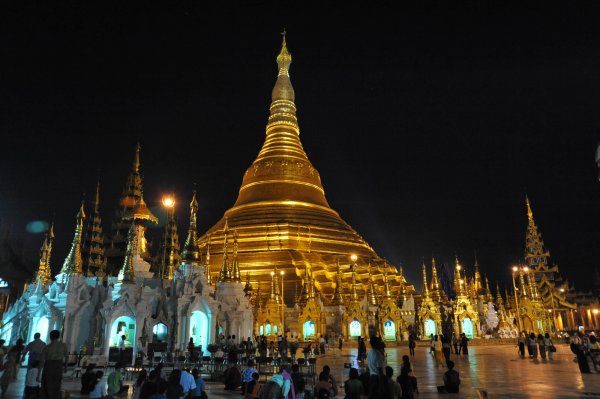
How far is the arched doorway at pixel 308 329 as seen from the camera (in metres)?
34.1

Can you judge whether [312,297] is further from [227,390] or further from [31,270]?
[31,270]

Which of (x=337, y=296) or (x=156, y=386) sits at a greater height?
(x=337, y=296)

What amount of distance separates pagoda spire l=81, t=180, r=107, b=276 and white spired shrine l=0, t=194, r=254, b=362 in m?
10.8

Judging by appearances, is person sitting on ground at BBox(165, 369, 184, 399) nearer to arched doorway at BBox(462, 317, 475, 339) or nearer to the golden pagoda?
the golden pagoda

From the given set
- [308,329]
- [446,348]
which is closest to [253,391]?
[446,348]

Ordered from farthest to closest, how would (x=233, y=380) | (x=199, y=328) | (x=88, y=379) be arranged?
(x=199, y=328) → (x=233, y=380) → (x=88, y=379)

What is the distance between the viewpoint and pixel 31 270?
49875 mm

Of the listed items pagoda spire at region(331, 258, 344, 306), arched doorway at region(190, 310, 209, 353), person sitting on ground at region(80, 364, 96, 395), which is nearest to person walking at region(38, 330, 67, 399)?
person sitting on ground at region(80, 364, 96, 395)

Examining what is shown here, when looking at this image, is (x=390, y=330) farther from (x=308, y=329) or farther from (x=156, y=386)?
(x=156, y=386)

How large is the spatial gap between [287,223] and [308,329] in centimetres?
1202

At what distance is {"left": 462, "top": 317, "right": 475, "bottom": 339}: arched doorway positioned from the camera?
117 ft

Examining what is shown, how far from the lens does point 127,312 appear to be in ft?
69.4

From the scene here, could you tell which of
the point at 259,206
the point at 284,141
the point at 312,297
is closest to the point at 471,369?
the point at 312,297

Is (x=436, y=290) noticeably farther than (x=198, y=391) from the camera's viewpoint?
Yes
